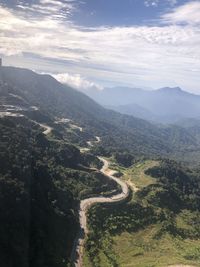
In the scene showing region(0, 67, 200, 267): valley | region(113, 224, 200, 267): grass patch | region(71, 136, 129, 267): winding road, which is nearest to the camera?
region(0, 67, 200, 267): valley

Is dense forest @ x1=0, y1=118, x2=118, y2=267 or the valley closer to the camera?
dense forest @ x1=0, y1=118, x2=118, y2=267

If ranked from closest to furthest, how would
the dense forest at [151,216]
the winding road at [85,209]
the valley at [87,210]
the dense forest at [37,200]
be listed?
the dense forest at [37,200] < the valley at [87,210] < the winding road at [85,209] < the dense forest at [151,216]

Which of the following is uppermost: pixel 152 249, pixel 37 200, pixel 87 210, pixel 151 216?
pixel 37 200

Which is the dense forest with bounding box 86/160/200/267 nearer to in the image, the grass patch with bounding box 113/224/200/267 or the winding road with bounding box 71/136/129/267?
the grass patch with bounding box 113/224/200/267

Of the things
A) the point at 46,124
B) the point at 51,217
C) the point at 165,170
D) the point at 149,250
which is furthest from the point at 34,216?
the point at 46,124

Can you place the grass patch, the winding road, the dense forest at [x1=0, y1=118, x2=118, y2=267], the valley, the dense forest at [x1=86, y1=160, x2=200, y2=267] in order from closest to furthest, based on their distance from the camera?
the dense forest at [x1=0, y1=118, x2=118, y2=267], the valley, the winding road, the grass patch, the dense forest at [x1=86, y1=160, x2=200, y2=267]

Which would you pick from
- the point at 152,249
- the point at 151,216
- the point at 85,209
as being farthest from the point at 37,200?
the point at 151,216

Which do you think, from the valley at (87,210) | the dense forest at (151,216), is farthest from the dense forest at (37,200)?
the dense forest at (151,216)

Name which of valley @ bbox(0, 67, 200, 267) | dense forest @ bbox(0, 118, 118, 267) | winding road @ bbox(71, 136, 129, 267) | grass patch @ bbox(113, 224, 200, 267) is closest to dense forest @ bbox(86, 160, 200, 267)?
valley @ bbox(0, 67, 200, 267)

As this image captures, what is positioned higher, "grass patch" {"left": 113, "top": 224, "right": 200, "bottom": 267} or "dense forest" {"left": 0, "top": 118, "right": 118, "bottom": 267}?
"dense forest" {"left": 0, "top": 118, "right": 118, "bottom": 267}

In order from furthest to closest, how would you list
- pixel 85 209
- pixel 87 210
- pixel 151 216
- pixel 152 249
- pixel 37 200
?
pixel 151 216 → pixel 85 209 → pixel 87 210 → pixel 152 249 → pixel 37 200

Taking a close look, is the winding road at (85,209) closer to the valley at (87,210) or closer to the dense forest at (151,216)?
the valley at (87,210)

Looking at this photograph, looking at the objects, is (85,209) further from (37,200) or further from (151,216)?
(151,216)
